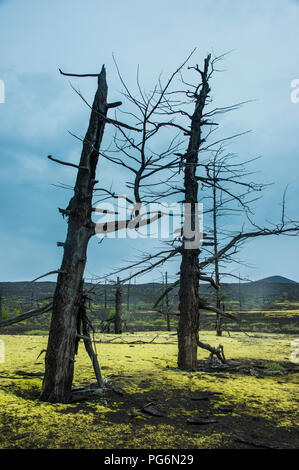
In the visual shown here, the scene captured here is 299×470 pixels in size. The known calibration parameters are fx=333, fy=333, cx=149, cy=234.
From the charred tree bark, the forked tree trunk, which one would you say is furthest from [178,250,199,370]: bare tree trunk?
the forked tree trunk

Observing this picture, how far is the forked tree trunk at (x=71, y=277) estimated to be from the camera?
185 inches

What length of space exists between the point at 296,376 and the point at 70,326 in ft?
18.6

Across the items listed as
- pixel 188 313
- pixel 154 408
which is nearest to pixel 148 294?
pixel 188 313

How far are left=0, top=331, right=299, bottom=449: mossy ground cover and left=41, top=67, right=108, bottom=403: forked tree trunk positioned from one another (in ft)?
1.12

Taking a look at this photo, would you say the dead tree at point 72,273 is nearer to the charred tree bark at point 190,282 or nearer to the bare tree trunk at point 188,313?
the charred tree bark at point 190,282

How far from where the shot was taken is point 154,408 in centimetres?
458

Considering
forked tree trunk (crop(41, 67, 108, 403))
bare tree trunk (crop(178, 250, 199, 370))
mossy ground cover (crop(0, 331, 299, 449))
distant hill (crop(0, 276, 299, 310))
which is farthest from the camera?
distant hill (crop(0, 276, 299, 310))

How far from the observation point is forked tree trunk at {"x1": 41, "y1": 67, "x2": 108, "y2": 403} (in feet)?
15.4

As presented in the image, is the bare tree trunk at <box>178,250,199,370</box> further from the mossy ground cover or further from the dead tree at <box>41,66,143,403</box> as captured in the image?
the dead tree at <box>41,66,143,403</box>

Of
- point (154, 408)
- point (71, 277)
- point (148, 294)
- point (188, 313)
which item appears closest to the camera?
point (154, 408)

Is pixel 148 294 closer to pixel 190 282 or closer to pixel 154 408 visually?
pixel 190 282

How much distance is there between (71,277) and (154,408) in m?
2.16

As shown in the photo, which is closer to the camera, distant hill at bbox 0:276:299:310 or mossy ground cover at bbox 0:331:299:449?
mossy ground cover at bbox 0:331:299:449
